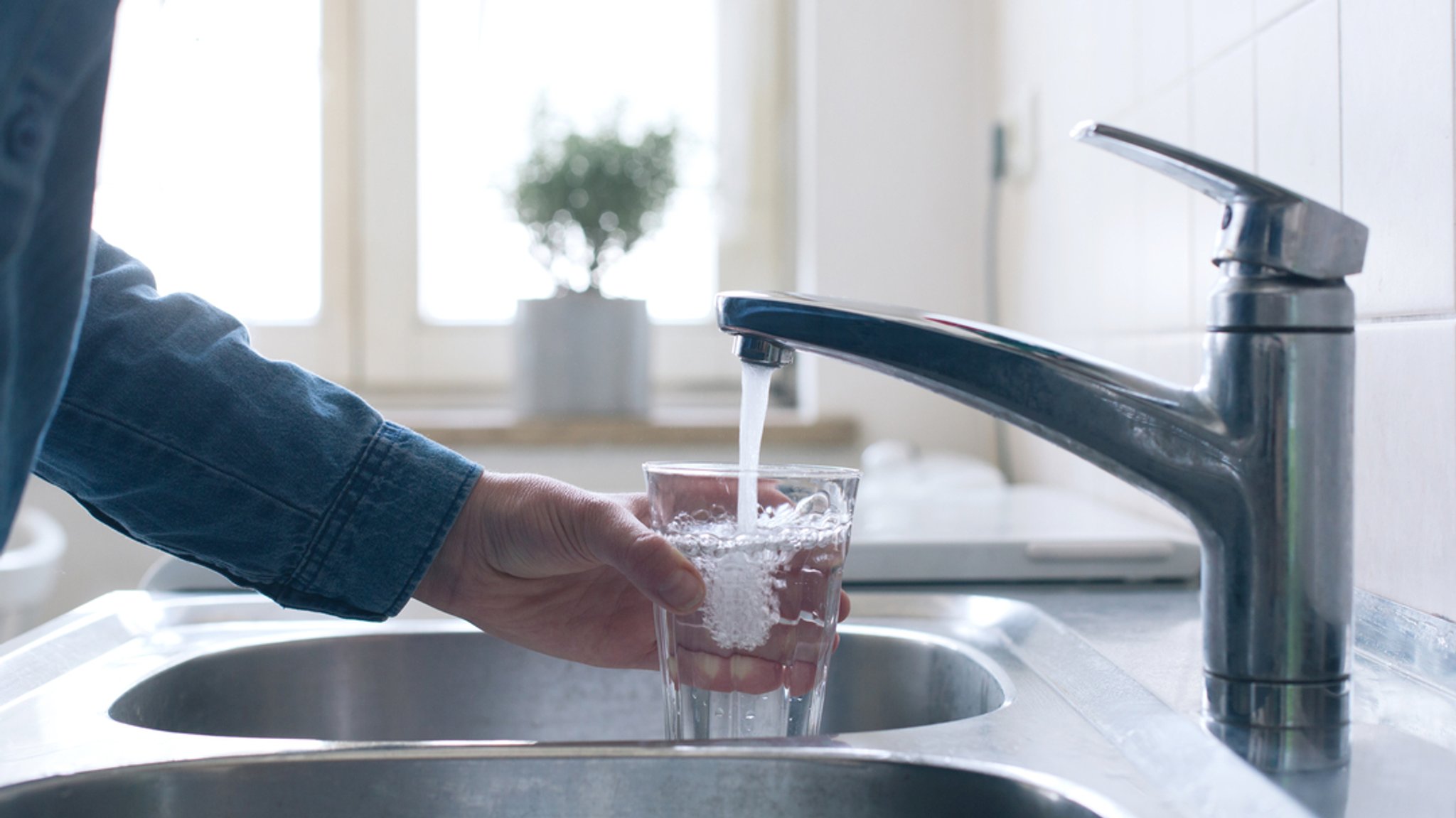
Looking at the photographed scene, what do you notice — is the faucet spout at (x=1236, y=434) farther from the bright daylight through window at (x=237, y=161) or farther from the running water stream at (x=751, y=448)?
the bright daylight through window at (x=237, y=161)

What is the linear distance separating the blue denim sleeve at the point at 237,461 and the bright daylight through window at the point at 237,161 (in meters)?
1.27

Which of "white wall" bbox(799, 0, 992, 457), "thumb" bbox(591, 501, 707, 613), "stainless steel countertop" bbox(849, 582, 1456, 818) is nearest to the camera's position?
"stainless steel countertop" bbox(849, 582, 1456, 818)

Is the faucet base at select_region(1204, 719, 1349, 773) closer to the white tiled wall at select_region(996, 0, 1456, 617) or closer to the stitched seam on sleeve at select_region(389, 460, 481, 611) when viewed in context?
the white tiled wall at select_region(996, 0, 1456, 617)

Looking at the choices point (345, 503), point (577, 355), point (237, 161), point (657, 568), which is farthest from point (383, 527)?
point (237, 161)

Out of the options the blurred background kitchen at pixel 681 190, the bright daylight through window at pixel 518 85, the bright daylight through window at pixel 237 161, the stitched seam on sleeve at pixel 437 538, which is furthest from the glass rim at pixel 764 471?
the bright daylight through window at pixel 237 161

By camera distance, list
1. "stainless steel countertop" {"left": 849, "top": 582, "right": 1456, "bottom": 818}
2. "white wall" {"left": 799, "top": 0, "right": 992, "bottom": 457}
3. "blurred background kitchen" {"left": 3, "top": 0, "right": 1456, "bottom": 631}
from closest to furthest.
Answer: "stainless steel countertop" {"left": 849, "top": 582, "right": 1456, "bottom": 818} → "blurred background kitchen" {"left": 3, "top": 0, "right": 1456, "bottom": 631} → "white wall" {"left": 799, "top": 0, "right": 992, "bottom": 457}

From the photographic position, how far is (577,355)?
1.58 meters

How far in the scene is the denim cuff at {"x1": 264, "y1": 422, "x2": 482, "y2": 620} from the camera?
1.84 ft

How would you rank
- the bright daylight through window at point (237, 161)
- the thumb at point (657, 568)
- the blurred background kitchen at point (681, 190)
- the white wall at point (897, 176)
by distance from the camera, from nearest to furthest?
the thumb at point (657, 568), the blurred background kitchen at point (681, 190), the white wall at point (897, 176), the bright daylight through window at point (237, 161)

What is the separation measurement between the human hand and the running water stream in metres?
0.03

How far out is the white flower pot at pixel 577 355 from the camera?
1567 millimetres

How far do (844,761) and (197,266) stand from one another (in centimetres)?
161

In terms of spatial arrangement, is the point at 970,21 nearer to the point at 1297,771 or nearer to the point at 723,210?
the point at 723,210

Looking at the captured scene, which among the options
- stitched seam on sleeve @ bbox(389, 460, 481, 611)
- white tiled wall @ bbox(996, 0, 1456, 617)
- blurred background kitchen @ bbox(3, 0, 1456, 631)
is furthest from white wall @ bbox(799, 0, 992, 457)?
stitched seam on sleeve @ bbox(389, 460, 481, 611)
